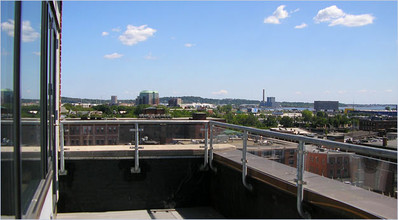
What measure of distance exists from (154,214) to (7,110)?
5.16 m

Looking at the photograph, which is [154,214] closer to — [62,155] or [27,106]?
[62,155]

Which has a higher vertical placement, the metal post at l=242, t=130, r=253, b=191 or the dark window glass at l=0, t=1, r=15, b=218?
the dark window glass at l=0, t=1, r=15, b=218

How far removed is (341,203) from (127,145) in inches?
185

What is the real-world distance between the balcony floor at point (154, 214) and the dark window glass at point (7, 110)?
4760 mm

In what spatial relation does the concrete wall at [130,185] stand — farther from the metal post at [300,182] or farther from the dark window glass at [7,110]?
the dark window glass at [7,110]

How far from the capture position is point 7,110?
1903 millimetres

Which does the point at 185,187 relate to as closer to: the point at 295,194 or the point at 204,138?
the point at 204,138

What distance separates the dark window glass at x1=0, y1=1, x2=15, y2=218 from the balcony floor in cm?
476

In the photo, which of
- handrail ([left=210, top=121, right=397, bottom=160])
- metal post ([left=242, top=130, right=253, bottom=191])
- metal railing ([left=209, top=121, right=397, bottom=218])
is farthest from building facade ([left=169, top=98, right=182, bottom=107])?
handrail ([left=210, top=121, right=397, bottom=160])

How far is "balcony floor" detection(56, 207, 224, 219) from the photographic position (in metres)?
6.49

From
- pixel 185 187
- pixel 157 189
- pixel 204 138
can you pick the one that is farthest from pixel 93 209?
pixel 204 138

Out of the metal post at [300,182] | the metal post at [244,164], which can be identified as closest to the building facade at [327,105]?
the metal post at [244,164]

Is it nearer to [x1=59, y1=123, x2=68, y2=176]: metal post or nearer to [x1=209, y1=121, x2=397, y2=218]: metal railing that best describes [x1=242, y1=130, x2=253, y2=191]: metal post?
[x1=209, y1=121, x2=397, y2=218]: metal railing

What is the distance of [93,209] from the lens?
6797 mm
